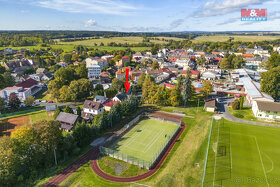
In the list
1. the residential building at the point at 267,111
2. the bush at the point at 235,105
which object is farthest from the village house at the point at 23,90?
the residential building at the point at 267,111

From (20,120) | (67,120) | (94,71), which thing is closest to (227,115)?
(67,120)

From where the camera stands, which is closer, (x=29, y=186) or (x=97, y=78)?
(x=29, y=186)

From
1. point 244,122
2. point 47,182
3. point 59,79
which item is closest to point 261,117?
point 244,122

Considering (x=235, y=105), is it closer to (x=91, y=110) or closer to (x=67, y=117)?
(x=91, y=110)

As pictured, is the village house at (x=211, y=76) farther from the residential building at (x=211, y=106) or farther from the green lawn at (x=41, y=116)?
the green lawn at (x=41, y=116)

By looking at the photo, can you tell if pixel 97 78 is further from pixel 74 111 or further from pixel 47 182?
pixel 47 182

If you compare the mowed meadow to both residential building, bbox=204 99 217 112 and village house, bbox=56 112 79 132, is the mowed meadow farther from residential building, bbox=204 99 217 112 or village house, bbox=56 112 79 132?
residential building, bbox=204 99 217 112
